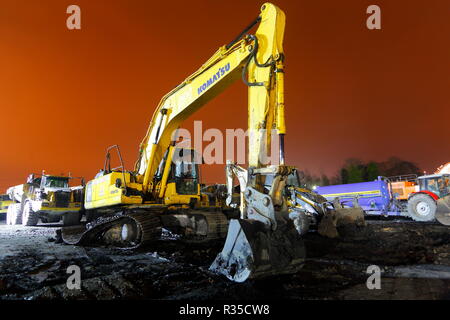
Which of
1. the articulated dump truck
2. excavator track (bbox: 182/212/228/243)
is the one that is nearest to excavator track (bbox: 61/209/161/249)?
excavator track (bbox: 182/212/228/243)

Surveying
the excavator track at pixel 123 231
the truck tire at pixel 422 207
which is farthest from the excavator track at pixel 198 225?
the truck tire at pixel 422 207

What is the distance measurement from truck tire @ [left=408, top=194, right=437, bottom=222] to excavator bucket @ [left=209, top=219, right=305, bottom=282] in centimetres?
1176

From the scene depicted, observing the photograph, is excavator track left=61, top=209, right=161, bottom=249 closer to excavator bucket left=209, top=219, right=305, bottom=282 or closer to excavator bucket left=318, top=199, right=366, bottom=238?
excavator bucket left=209, top=219, right=305, bottom=282

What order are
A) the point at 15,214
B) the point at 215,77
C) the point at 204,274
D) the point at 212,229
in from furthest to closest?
the point at 15,214, the point at 212,229, the point at 215,77, the point at 204,274

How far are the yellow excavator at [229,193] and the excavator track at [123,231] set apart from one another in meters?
0.02

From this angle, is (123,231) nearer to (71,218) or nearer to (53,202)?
(71,218)

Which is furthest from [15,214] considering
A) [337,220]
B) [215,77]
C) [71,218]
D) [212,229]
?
[337,220]

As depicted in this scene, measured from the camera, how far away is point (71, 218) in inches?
493

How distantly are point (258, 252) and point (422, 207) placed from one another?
12679 mm

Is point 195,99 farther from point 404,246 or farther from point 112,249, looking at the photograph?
point 404,246

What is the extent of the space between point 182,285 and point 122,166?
439 cm

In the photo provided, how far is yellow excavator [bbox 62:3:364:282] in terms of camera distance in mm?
3666

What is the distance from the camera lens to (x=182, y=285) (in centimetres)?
355
